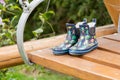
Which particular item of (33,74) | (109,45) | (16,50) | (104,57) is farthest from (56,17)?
(104,57)

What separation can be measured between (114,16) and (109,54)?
568 mm

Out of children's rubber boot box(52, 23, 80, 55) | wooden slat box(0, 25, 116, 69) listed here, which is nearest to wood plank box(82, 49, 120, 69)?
children's rubber boot box(52, 23, 80, 55)

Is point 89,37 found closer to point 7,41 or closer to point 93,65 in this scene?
point 93,65

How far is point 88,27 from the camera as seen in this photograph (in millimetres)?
1775

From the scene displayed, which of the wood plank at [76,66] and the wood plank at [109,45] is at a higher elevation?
the wood plank at [109,45]

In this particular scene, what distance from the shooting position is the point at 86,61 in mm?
1646

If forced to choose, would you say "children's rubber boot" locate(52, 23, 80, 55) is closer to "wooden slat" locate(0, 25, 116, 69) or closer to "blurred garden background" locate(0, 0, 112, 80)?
"wooden slat" locate(0, 25, 116, 69)

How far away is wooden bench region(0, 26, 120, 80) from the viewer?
59.1 inches

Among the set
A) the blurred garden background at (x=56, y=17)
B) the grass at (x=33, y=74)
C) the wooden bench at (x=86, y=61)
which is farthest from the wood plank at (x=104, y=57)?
the grass at (x=33, y=74)

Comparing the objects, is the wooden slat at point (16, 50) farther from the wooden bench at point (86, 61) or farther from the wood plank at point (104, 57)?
the wood plank at point (104, 57)

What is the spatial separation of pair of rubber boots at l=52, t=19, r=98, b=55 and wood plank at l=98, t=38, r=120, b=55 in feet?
0.19

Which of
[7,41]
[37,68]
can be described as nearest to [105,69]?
[7,41]

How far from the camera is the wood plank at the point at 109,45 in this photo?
1780 millimetres

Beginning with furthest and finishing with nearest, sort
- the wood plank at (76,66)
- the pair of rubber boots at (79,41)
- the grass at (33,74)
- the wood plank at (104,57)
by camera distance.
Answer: the grass at (33,74)
the pair of rubber boots at (79,41)
the wood plank at (104,57)
the wood plank at (76,66)
